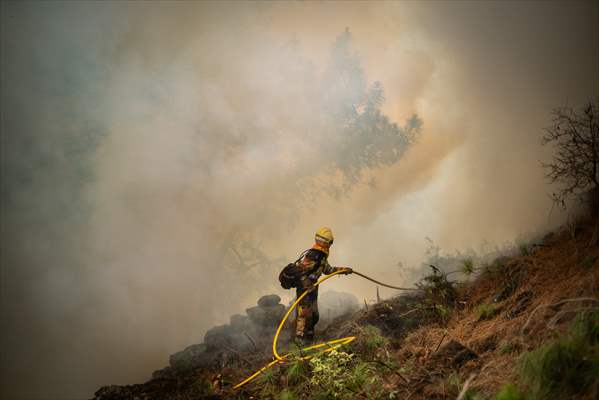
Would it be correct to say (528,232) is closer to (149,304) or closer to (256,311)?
(256,311)

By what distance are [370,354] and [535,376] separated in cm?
336

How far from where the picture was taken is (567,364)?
2.38 metres

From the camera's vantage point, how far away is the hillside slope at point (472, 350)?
2463 millimetres

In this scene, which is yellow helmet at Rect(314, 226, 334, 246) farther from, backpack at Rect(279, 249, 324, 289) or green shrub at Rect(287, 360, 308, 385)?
green shrub at Rect(287, 360, 308, 385)

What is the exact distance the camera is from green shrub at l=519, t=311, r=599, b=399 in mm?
2281

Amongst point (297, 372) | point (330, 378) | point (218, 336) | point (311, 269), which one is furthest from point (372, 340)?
point (218, 336)

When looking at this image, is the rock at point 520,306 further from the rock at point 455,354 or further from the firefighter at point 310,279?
the firefighter at point 310,279

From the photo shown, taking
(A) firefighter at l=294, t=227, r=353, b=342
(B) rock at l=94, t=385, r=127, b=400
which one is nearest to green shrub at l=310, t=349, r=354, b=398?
(A) firefighter at l=294, t=227, r=353, b=342

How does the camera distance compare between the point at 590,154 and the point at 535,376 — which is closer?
the point at 535,376

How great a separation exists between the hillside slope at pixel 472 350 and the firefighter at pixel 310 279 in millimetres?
853

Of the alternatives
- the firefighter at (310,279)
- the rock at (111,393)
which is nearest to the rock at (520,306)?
the firefighter at (310,279)

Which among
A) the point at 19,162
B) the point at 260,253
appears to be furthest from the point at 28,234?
the point at 260,253

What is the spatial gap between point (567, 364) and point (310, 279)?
5.77m

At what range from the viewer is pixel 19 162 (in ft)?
62.0
